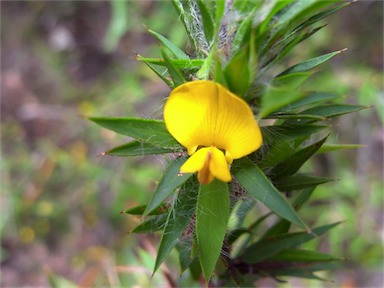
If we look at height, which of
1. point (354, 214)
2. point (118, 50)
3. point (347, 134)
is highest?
point (118, 50)

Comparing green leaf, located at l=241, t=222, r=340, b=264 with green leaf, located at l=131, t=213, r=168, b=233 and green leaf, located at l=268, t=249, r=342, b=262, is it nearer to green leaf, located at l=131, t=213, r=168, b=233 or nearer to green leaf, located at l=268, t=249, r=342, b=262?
green leaf, located at l=268, t=249, r=342, b=262

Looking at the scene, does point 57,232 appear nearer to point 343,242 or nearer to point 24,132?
point 24,132

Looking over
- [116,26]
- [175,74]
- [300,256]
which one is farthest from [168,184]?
[116,26]

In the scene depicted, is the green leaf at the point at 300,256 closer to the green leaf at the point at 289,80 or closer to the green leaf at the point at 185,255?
the green leaf at the point at 185,255

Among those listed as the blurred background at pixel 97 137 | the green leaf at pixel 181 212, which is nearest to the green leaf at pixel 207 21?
the green leaf at pixel 181 212

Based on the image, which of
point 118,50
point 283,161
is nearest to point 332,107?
point 283,161
